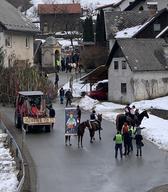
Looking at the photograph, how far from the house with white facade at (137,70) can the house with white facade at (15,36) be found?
1117 centimetres

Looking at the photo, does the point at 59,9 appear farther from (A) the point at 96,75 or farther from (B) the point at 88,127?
(B) the point at 88,127

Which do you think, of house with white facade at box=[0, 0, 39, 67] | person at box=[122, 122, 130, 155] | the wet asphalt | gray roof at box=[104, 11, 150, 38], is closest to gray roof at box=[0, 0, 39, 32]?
house with white facade at box=[0, 0, 39, 67]

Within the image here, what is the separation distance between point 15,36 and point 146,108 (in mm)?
22626

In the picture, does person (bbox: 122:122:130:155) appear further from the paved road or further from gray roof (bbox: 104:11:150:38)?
gray roof (bbox: 104:11:150:38)

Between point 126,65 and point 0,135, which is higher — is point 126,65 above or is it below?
above

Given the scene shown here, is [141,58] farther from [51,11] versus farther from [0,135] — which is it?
[51,11]

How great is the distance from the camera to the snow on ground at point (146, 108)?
1349 inches

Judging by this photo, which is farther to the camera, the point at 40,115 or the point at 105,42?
the point at 105,42

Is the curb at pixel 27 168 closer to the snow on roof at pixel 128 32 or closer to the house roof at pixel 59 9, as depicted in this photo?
the snow on roof at pixel 128 32

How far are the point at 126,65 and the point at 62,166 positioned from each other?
85.2ft

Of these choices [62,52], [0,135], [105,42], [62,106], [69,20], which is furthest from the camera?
[69,20]

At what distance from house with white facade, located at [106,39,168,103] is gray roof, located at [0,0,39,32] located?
517 inches

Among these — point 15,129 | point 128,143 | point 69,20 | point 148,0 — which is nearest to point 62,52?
point 148,0

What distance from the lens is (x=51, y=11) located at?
4562 inches
